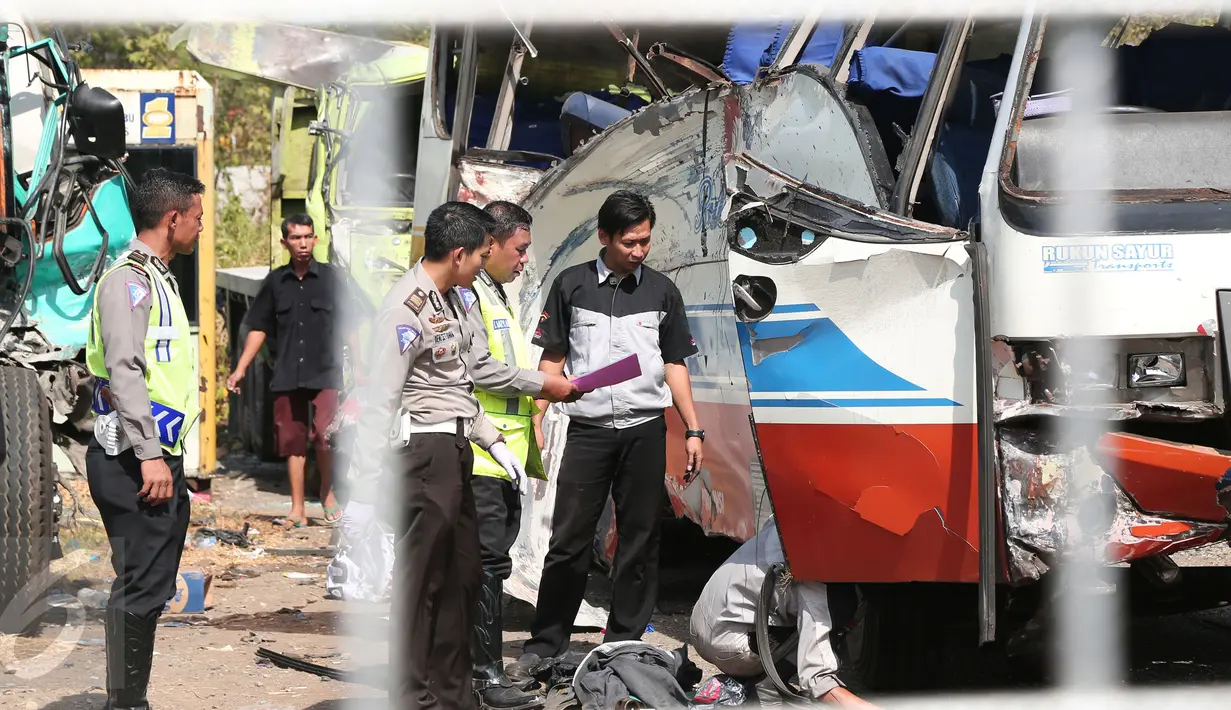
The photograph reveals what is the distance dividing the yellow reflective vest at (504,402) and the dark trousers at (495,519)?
4 centimetres

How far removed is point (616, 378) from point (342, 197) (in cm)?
479

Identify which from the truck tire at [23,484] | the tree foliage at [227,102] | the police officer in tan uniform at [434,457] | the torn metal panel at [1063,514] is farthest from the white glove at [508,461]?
the tree foliage at [227,102]

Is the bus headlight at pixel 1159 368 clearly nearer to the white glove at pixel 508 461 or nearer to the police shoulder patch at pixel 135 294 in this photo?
the white glove at pixel 508 461

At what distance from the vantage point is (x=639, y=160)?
5.26m

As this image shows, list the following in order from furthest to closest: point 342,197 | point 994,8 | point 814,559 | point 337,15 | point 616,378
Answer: point 342,197
point 616,378
point 814,559
point 994,8
point 337,15

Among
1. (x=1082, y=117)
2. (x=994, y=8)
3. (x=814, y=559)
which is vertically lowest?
(x=814, y=559)

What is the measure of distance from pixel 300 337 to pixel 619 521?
394 cm

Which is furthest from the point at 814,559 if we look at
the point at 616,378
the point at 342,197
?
the point at 342,197

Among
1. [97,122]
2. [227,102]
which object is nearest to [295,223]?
[97,122]

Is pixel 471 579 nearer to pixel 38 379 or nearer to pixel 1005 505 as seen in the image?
pixel 1005 505

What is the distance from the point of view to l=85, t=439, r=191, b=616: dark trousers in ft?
12.6

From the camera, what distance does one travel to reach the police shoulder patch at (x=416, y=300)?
385 centimetres

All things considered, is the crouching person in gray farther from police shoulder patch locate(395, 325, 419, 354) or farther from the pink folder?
police shoulder patch locate(395, 325, 419, 354)

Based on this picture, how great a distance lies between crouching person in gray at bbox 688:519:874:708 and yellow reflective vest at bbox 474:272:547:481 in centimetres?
77
